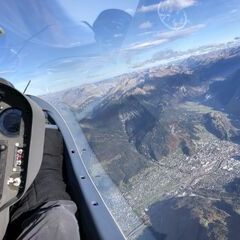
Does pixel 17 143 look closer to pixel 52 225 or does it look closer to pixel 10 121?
pixel 10 121

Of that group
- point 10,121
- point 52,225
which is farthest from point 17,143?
point 52,225

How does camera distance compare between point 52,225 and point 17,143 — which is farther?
point 17,143

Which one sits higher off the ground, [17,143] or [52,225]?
[17,143]

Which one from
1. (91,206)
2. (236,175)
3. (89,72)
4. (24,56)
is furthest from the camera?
(24,56)

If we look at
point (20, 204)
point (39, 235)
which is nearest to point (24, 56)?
point (20, 204)

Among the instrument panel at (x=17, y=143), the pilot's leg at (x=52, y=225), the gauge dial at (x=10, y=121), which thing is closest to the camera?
the pilot's leg at (x=52, y=225)

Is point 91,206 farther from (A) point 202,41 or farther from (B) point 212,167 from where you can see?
(A) point 202,41

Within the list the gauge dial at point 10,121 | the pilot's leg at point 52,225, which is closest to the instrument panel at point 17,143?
the gauge dial at point 10,121

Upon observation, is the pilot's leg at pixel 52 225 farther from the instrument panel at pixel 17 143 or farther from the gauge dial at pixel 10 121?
the gauge dial at pixel 10 121
